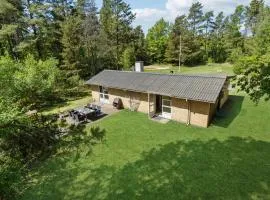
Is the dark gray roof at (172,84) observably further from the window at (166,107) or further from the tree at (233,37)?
the tree at (233,37)

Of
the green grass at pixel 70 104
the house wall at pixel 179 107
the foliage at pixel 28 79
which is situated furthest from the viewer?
the green grass at pixel 70 104

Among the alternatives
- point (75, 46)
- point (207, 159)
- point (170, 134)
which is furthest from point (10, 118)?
point (75, 46)

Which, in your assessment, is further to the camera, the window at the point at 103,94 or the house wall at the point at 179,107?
the window at the point at 103,94

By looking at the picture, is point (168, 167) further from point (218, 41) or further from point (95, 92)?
point (218, 41)

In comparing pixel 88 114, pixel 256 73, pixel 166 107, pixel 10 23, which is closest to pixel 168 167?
pixel 256 73

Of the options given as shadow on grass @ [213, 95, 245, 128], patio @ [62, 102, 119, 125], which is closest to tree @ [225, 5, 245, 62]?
shadow on grass @ [213, 95, 245, 128]

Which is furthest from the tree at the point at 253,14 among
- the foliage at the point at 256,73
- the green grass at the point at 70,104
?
the foliage at the point at 256,73
